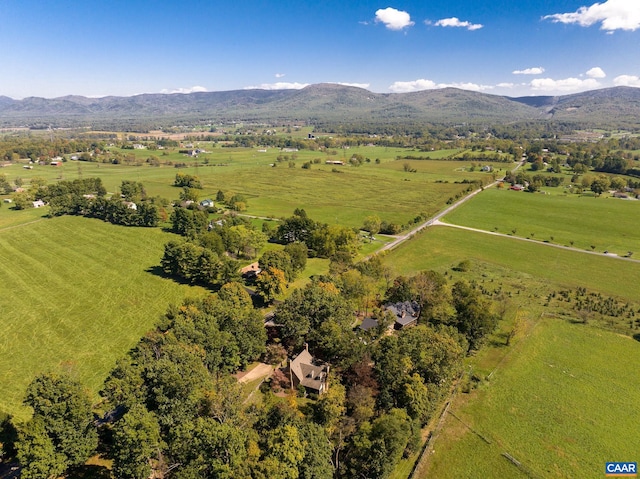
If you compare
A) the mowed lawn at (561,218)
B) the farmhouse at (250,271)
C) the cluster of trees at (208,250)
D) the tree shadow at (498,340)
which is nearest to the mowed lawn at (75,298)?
the cluster of trees at (208,250)

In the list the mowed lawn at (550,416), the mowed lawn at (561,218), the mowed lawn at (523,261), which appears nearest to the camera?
the mowed lawn at (550,416)

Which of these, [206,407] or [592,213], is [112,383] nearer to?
[206,407]

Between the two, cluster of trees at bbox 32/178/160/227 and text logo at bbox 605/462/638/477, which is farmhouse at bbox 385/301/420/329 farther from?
cluster of trees at bbox 32/178/160/227

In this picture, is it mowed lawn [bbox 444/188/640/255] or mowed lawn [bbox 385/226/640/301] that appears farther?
mowed lawn [bbox 444/188/640/255]

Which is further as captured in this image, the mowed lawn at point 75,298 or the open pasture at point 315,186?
the open pasture at point 315,186

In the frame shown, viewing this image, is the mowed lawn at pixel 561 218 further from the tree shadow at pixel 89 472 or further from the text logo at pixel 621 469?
the tree shadow at pixel 89 472

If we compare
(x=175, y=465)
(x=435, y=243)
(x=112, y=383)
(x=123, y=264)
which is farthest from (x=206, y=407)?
(x=435, y=243)

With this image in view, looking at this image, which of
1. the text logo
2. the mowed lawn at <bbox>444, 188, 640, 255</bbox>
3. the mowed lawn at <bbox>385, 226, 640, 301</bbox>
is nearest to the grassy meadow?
the mowed lawn at <bbox>385, 226, 640, 301</bbox>

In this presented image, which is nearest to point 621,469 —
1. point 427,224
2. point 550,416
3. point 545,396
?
point 550,416
